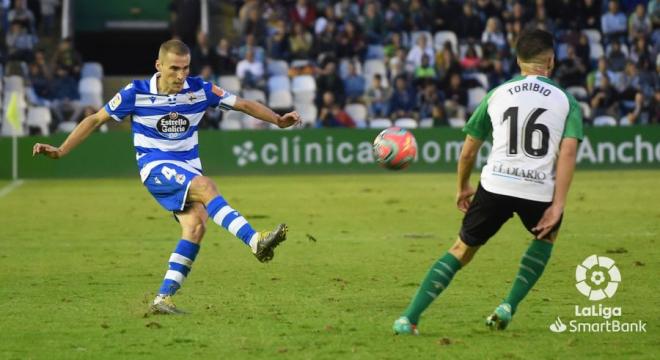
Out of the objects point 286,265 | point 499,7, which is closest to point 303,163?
point 499,7

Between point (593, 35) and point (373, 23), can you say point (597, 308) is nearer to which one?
point (373, 23)

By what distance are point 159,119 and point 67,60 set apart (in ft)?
64.7

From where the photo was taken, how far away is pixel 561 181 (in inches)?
308

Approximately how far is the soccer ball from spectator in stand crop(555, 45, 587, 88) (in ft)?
66.4

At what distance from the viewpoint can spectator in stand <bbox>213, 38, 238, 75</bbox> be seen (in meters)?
29.3

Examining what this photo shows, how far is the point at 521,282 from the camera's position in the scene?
330 inches

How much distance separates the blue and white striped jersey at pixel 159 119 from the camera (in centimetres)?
972

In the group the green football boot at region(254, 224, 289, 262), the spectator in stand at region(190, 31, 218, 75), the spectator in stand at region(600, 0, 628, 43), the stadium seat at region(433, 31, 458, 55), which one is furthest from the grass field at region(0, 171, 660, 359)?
the spectator in stand at region(600, 0, 628, 43)

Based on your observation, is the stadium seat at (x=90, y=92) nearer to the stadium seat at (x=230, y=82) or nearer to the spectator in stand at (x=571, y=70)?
the stadium seat at (x=230, y=82)

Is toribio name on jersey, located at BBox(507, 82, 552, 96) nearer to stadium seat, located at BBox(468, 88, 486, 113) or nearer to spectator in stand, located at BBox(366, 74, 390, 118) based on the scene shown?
spectator in stand, located at BBox(366, 74, 390, 118)

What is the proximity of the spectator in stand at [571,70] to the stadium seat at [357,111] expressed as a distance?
178 inches

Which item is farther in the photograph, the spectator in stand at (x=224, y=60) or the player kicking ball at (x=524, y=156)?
the spectator in stand at (x=224, y=60)

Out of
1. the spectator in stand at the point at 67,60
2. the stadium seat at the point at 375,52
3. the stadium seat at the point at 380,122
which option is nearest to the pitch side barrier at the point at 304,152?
the stadium seat at the point at 380,122

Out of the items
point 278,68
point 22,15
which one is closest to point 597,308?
point 278,68
